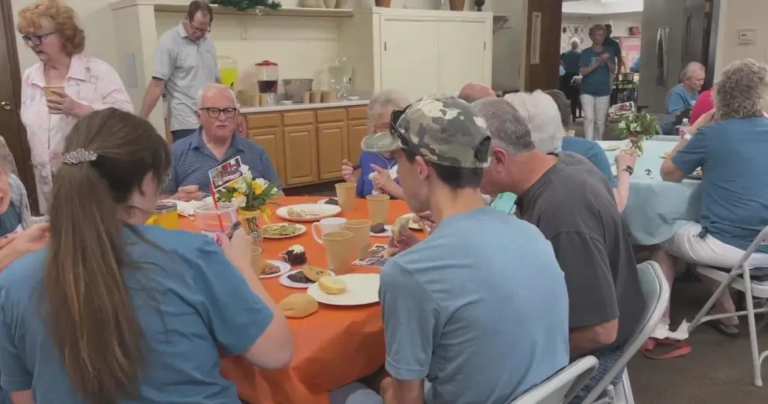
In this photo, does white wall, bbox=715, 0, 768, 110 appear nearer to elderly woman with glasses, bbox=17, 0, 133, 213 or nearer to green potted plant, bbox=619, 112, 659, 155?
green potted plant, bbox=619, 112, 659, 155


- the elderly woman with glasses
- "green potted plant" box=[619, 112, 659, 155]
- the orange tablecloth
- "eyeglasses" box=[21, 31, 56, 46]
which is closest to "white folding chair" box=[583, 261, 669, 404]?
the orange tablecloth

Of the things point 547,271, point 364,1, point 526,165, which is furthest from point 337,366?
point 364,1

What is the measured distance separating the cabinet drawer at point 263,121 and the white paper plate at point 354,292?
4.36 meters

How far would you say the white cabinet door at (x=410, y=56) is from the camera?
6762 millimetres

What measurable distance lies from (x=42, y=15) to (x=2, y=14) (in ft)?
9.48

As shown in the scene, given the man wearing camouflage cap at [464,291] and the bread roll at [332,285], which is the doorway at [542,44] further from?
the man wearing camouflage cap at [464,291]

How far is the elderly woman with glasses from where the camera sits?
9.61ft

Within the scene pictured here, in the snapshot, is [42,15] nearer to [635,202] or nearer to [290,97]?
[635,202]

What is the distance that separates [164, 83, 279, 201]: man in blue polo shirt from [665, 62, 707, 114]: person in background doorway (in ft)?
12.8

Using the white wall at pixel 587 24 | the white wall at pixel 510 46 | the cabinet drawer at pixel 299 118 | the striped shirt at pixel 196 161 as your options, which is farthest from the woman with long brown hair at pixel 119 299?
the white wall at pixel 587 24

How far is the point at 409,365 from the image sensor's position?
1177 millimetres

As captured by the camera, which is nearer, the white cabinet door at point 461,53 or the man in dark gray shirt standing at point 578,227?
the man in dark gray shirt standing at point 578,227

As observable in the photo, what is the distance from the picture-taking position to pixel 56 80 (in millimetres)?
3107

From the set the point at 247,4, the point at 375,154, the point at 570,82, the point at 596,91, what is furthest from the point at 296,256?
the point at 570,82
